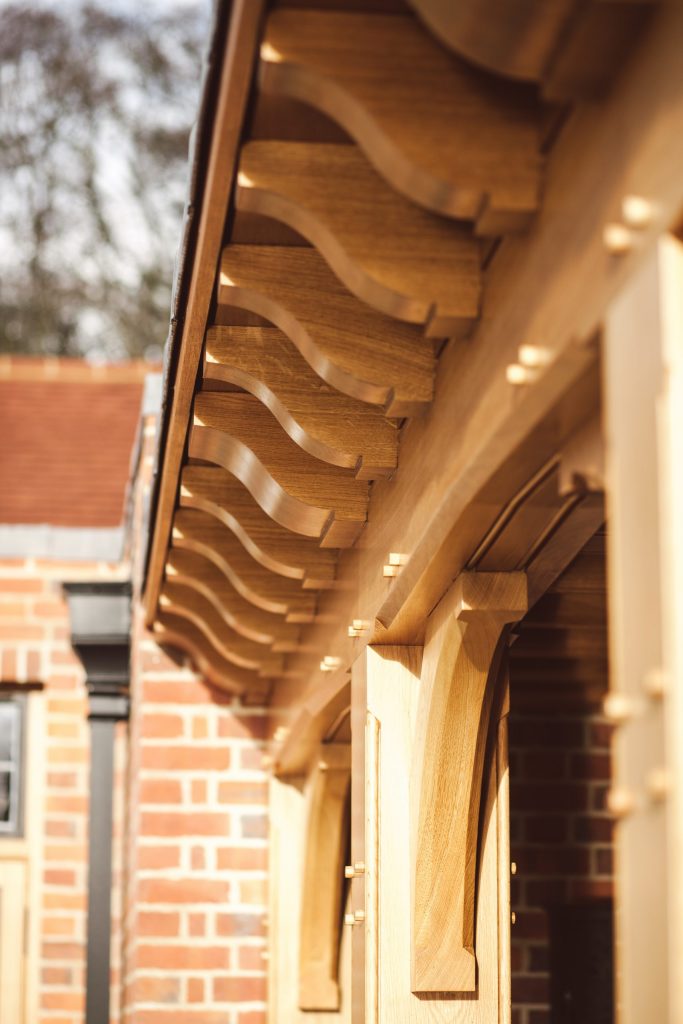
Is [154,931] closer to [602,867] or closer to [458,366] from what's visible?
[602,867]

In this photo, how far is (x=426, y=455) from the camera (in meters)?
2.71

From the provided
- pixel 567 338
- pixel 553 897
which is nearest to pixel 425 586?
pixel 567 338

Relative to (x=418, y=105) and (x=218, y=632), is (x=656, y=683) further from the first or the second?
(x=218, y=632)

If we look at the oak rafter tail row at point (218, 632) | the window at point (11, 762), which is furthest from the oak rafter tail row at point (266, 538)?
the window at point (11, 762)

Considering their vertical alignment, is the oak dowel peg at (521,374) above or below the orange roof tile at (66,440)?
below

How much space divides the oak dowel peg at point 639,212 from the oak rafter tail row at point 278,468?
1799 millimetres

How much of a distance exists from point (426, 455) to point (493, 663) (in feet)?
1.58

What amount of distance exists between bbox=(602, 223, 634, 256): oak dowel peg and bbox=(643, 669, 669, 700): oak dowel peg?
0.40 metres

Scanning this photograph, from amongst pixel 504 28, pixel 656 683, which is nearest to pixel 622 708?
pixel 656 683

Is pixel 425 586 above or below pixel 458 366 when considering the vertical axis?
below

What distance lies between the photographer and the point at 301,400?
3.00m

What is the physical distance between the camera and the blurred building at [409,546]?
160 centimetres

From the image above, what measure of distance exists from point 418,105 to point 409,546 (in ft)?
3.38

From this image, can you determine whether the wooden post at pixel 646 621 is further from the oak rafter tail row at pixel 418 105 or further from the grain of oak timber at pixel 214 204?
the grain of oak timber at pixel 214 204
